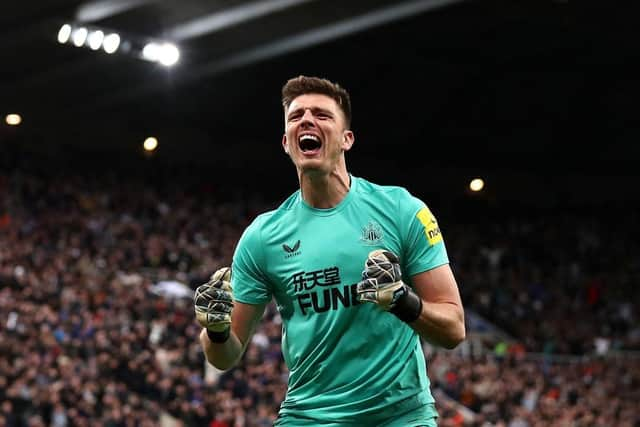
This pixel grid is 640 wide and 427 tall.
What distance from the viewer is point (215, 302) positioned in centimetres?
461

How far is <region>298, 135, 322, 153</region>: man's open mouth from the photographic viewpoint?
4848 millimetres

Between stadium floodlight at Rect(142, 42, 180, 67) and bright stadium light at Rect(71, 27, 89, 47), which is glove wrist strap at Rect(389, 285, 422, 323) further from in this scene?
stadium floodlight at Rect(142, 42, 180, 67)

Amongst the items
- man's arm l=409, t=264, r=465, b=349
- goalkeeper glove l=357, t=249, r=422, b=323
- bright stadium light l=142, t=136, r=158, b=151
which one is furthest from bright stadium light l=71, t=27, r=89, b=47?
goalkeeper glove l=357, t=249, r=422, b=323

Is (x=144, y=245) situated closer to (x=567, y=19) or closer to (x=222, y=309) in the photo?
(x=567, y=19)

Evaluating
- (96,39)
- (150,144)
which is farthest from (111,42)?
(150,144)

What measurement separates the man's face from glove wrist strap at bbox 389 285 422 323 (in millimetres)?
789

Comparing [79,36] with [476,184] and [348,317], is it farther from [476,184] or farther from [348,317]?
[348,317]

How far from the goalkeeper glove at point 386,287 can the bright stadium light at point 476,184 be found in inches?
1319

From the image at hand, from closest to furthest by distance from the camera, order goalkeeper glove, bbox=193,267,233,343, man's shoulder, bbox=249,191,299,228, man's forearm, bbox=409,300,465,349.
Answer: man's forearm, bbox=409,300,465,349, goalkeeper glove, bbox=193,267,233,343, man's shoulder, bbox=249,191,299,228

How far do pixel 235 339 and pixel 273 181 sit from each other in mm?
29756

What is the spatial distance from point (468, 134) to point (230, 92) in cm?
812

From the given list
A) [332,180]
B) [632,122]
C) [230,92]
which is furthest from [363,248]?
[632,122]

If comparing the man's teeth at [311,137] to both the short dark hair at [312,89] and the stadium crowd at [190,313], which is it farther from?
the stadium crowd at [190,313]

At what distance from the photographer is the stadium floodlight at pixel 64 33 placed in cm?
2375
